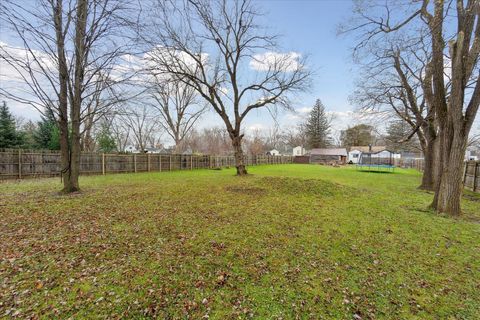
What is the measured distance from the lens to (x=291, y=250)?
343cm

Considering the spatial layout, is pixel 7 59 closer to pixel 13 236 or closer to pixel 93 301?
pixel 13 236

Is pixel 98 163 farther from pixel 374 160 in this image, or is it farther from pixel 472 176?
pixel 374 160

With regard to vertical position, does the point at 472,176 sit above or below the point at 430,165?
below

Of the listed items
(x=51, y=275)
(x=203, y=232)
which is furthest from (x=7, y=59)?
(x=203, y=232)

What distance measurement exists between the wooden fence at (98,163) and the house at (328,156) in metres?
25.5

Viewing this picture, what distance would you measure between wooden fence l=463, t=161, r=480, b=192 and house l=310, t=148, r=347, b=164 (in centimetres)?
3229

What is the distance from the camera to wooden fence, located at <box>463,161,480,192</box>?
30.5 feet

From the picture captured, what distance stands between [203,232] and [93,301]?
80.8 inches

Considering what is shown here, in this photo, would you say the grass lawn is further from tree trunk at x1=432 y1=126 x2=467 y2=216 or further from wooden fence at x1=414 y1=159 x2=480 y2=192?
wooden fence at x1=414 y1=159 x2=480 y2=192

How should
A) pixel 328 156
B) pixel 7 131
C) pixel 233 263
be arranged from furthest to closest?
pixel 328 156 < pixel 7 131 < pixel 233 263

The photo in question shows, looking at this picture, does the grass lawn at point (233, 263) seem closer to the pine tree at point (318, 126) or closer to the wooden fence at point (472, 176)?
the wooden fence at point (472, 176)

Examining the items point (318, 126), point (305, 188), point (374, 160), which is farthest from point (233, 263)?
point (318, 126)

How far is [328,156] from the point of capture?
43.4m

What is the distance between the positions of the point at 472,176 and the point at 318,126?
142ft
